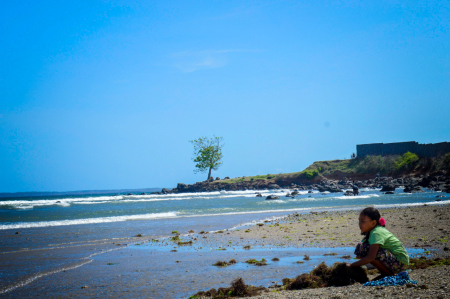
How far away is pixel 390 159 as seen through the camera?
79875 millimetres

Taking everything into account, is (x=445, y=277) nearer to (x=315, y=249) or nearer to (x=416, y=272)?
(x=416, y=272)

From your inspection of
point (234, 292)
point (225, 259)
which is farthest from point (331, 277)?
point (225, 259)

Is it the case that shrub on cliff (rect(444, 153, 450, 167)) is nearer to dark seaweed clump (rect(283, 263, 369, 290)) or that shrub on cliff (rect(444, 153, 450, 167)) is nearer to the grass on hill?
the grass on hill

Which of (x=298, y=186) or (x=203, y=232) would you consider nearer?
(x=203, y=232)

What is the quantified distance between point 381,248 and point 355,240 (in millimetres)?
7413

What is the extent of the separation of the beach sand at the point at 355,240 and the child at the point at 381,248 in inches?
15.7

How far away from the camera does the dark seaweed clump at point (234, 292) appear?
6980 millimetres

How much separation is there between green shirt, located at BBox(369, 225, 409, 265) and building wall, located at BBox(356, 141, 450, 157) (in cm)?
7432

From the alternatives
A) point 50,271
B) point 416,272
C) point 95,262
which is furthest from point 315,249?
point 50,271

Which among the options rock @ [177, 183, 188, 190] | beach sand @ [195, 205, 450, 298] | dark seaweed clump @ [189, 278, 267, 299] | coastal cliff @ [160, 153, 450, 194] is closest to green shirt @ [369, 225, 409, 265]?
beach sand @ [195, 205, 450, 298]

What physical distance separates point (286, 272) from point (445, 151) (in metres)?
73.4

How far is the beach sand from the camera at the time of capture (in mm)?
5544

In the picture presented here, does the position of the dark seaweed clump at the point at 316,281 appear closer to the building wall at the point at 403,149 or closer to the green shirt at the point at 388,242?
the green shirt at the point at 388,242

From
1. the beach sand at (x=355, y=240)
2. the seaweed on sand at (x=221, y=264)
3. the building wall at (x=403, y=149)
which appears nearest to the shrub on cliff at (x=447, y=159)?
the building wall at (x=403, y=149)
